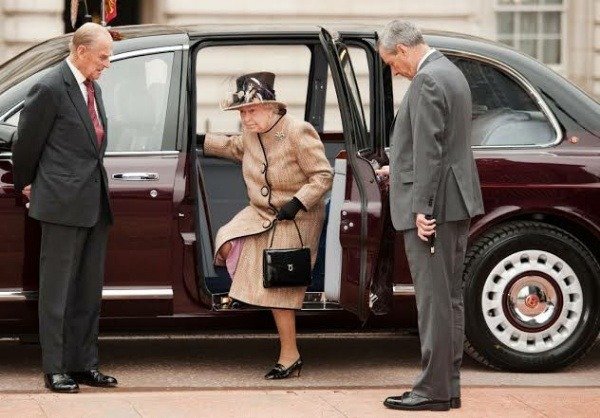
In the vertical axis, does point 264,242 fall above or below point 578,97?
below

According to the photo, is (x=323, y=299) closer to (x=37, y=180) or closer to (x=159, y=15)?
(x=37, y=180)

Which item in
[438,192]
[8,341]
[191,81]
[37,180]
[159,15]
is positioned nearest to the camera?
[438,192]

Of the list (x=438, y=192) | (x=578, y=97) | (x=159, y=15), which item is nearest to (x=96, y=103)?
(x=438, y=192)

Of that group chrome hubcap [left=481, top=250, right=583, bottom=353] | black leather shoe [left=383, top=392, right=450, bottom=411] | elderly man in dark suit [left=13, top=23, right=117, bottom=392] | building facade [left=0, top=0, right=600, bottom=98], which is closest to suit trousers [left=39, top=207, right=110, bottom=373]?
elderly man in dark suit [left=13, top=23, right=117, bottom=392]

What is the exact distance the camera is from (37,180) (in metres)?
8.37

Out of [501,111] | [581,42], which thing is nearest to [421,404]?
[501,111]

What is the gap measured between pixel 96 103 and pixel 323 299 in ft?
4.98

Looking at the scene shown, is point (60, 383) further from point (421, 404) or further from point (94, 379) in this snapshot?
point (421, 404)

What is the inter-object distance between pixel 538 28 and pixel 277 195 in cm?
1297

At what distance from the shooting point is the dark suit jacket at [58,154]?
8.30 m

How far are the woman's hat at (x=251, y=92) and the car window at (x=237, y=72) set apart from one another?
34.9 feet

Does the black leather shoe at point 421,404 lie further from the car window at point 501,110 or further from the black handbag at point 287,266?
the car window at point 501,110

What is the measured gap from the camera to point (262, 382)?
890 centimetres

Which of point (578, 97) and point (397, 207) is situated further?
point (578, 97)
